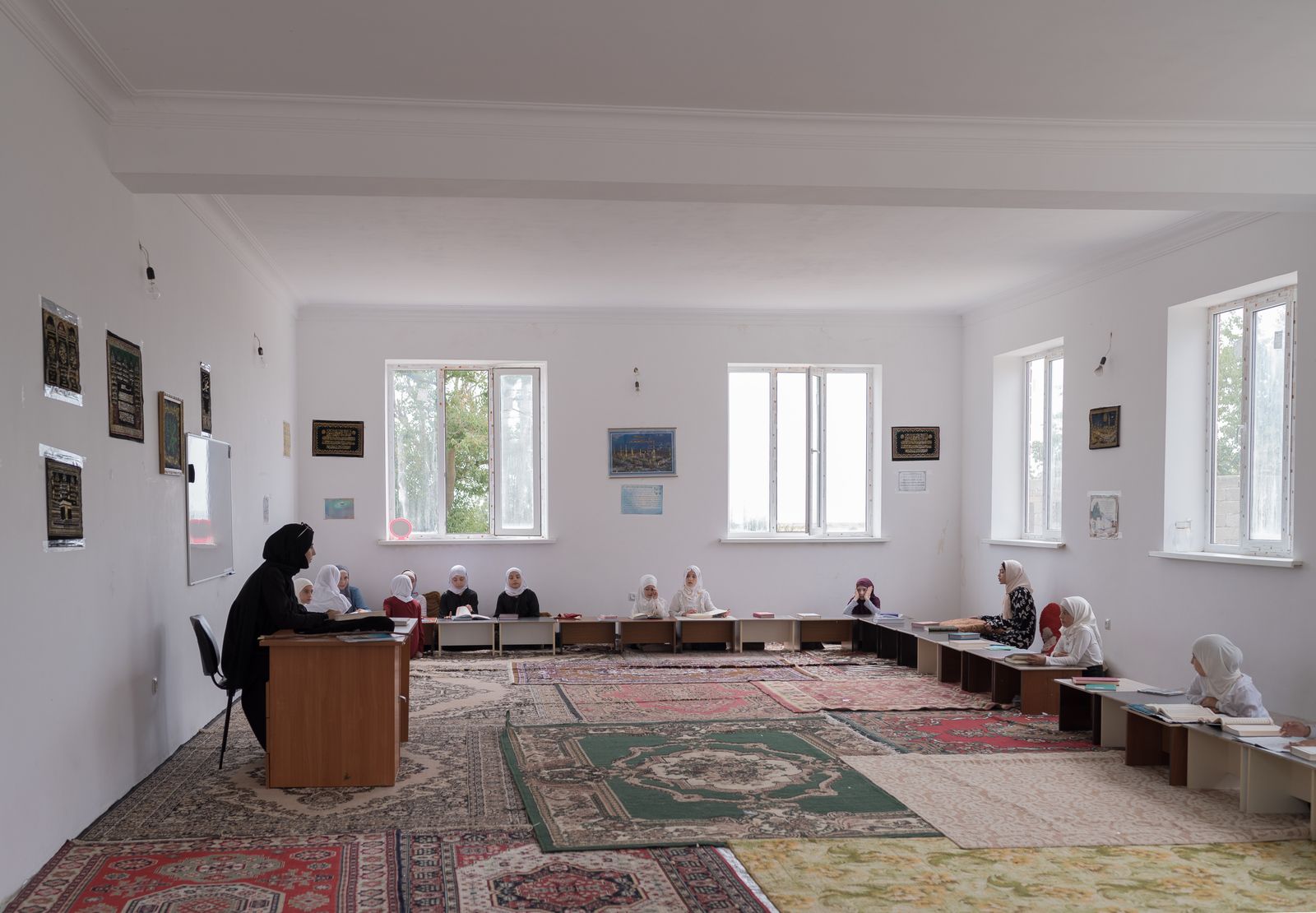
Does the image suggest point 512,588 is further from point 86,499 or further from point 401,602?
point 86,499

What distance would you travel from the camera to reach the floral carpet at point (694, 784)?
496 cm

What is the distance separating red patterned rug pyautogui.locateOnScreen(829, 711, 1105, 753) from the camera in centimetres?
675

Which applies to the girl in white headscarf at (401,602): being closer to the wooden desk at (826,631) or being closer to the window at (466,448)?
the window at (466,448)

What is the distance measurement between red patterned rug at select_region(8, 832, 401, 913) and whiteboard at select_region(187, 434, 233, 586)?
8.27 feet

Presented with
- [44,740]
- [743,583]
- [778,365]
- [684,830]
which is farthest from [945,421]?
[44,740]

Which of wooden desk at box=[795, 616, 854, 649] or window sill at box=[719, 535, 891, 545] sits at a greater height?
window sill at box=[719, 535, 891, 545]

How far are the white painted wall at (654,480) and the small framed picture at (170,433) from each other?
16.7 feet

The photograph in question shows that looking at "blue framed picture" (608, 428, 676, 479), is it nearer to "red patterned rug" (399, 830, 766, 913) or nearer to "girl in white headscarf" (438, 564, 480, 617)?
"girl in white headscarf" (438, 564, 480, 617)

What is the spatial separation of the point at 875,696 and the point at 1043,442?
395 cm

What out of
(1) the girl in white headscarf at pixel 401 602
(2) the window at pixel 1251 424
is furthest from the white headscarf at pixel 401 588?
(2) the window at pixel 1251 424

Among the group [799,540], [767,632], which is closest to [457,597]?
[767,632]

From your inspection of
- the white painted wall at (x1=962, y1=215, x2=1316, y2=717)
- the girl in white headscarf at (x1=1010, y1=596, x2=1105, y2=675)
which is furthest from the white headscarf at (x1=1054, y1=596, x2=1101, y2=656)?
the white painted wall at (x1=962, y1=215, x2=1316, y2=717)

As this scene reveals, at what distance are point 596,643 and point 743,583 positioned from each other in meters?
1.90

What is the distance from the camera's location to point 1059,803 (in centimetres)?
547
